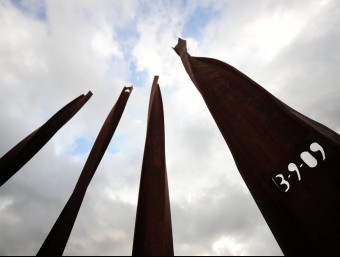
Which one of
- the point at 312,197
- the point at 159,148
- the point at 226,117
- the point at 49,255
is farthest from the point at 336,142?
the point at 49,255

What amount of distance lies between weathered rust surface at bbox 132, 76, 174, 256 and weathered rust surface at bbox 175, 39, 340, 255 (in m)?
1.98

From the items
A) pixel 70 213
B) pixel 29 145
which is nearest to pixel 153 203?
pixel 70 213

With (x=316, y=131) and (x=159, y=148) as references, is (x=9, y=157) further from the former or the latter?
(x=316, y=131)

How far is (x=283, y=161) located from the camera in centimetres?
594

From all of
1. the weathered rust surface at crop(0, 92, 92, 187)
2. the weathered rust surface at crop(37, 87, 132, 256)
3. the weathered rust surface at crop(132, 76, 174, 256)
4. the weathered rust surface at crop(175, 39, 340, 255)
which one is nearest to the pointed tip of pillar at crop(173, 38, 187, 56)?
the weathered rust surface at crop(175, 39, 340, 255)

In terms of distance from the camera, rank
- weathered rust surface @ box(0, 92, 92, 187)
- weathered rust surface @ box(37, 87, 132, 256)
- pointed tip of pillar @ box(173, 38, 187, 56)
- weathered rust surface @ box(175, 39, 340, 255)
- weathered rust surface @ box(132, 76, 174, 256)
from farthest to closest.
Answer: pointed tip of pillar @ box(173, 38, 187, 56) → weathered rust surface @ box(0, 92, 92, 187) → weathered rust surface @ box(37, 87, 132, 256) → weathered rust surface @ box(175, 39, 340, 255) → weathered rust surface @ box(132, 76, 174, 256)

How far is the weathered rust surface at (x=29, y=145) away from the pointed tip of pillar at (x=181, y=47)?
16.2ft

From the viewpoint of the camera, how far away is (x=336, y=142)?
5.44m

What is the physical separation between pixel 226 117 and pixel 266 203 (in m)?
2.52

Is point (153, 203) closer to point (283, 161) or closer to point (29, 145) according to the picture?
point (283, 161)

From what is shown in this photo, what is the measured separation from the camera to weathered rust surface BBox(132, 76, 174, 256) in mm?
4746

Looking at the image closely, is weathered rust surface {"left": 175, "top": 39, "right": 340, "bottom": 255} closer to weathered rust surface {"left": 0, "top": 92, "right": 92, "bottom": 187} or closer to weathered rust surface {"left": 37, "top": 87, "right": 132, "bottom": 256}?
weathered rust surface {"left": 37, "top": 87, "right": 132, "bottom": 256}

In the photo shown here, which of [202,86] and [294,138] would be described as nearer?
[294,138]

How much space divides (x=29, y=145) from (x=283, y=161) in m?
8.23
